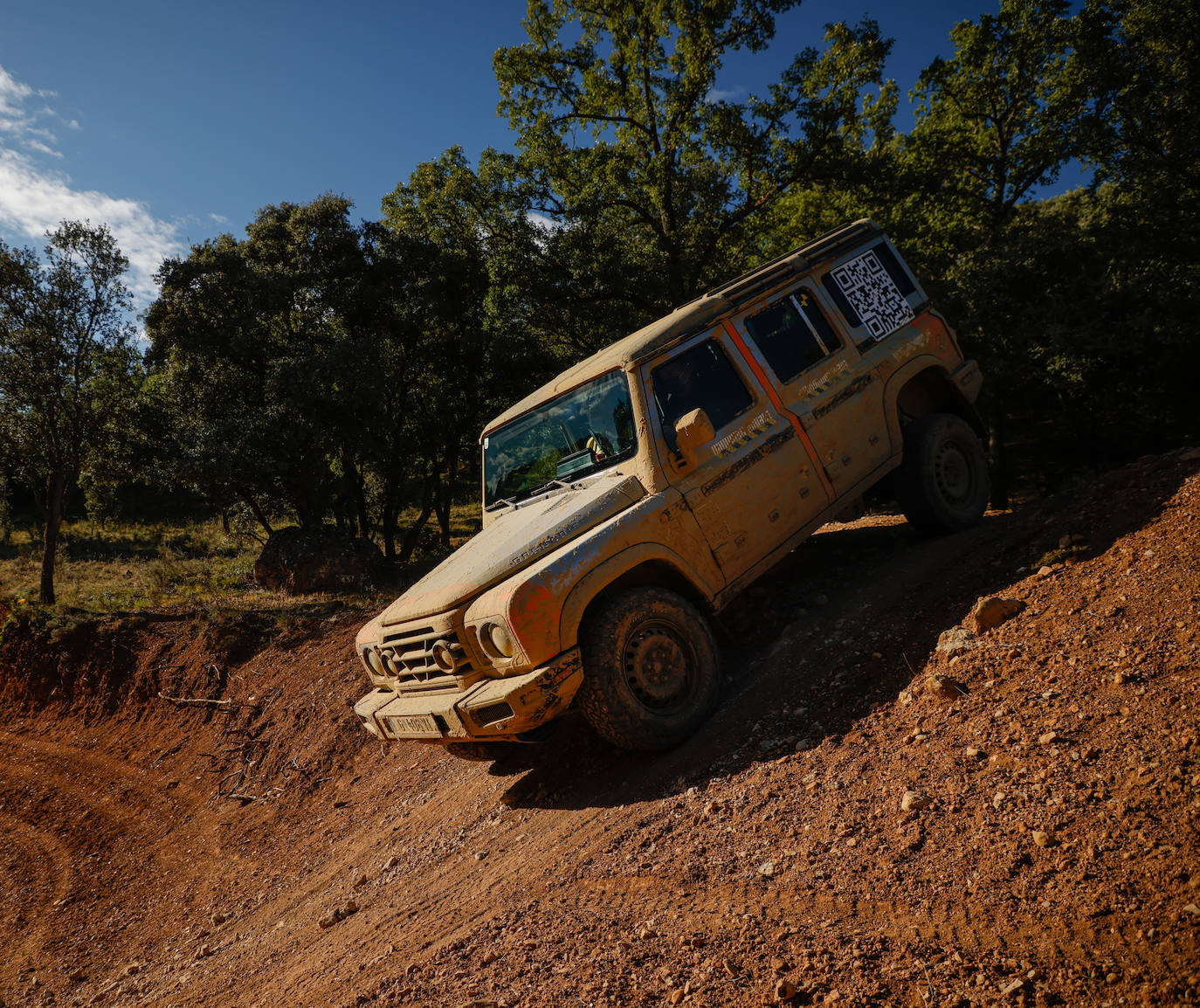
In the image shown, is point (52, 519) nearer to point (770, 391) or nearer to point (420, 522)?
point (420, 522)

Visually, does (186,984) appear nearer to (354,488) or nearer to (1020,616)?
(1020,616)

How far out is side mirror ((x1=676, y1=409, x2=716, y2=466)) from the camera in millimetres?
4141

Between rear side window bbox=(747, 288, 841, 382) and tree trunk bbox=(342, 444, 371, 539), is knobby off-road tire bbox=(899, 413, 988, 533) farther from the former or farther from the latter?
tree trunk bbox=(342, 444, 371, 539)

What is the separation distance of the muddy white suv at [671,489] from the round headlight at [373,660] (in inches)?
0.6

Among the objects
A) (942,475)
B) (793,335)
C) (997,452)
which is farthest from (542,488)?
(997,452)

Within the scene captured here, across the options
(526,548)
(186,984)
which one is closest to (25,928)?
(186,984)

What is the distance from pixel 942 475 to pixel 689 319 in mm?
2649

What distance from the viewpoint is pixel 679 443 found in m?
4.23

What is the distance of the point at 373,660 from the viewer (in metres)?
4.44

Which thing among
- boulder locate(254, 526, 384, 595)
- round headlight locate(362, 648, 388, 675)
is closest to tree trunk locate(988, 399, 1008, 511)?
boulder locate(254, 526, 384, 595)

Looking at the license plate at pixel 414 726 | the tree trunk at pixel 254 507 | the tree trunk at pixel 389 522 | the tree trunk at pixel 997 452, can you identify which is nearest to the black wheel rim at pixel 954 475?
the license plate at pixel 414 726

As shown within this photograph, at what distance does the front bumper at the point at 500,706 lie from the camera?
3492 millimetres

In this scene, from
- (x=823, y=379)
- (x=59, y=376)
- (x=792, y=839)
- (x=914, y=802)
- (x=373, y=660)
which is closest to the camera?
(x=914, y=802)

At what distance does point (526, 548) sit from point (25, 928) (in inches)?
212
